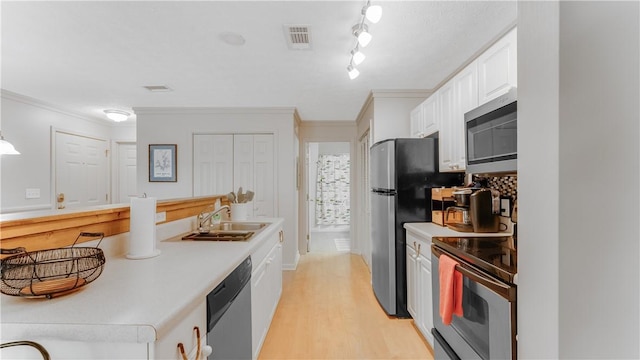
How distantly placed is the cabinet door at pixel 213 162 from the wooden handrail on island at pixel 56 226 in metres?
2.87

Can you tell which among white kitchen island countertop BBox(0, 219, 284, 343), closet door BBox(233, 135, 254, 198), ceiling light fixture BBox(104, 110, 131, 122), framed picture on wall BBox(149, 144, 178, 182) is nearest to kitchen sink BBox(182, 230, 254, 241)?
white kitchen island countertop BBox(0, 219, 284, 343)

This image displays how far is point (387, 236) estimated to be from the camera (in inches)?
104

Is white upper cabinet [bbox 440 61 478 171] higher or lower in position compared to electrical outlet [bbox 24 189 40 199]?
higher

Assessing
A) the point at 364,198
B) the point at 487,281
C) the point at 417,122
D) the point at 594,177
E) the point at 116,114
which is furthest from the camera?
the point at 364,198

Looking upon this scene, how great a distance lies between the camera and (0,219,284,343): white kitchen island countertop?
2.33ft

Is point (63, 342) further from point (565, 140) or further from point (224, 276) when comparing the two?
point (565, 140)

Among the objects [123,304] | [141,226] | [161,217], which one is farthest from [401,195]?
[123,304]

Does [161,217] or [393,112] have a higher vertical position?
[393,112]

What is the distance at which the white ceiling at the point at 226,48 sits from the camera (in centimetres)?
183

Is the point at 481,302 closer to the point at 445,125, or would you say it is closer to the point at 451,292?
the point at 451,292

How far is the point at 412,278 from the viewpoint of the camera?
2.41m

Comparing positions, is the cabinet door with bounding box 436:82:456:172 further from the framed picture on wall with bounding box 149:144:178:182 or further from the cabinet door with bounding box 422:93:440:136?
the framed picture on wall with bounding box 149:144:178:182

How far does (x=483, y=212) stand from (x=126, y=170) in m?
5.87

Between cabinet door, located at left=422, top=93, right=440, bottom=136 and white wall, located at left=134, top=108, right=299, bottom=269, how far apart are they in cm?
194
